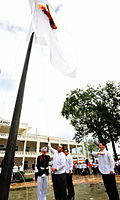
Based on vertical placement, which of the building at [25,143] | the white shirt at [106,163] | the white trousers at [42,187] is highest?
the building at [25,143]

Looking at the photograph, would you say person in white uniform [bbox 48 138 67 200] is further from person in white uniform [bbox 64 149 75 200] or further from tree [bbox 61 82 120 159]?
tree [bbox 61 82 120 159]

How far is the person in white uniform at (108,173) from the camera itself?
13.2ft

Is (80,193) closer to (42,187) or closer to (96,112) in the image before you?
(42,187)

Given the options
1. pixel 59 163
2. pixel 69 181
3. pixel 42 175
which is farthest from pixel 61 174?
pixel 69 181

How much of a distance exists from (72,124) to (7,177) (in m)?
20.8

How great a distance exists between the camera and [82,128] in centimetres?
2202

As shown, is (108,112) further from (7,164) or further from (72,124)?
(7,164)

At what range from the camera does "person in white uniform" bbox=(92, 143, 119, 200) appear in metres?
4.04

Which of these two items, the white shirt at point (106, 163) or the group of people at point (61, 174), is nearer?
the group of people at point (61, 174)

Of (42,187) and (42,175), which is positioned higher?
(42,175)

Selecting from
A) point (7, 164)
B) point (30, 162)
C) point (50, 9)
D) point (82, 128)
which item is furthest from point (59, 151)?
point (30, 162)

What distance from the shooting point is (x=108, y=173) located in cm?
434

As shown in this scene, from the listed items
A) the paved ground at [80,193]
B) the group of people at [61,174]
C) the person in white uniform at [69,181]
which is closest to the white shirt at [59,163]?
the group of people at [61,174]

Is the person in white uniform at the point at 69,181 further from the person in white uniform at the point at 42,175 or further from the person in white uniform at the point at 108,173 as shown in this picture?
the person in white uniform at the point at 108,173
